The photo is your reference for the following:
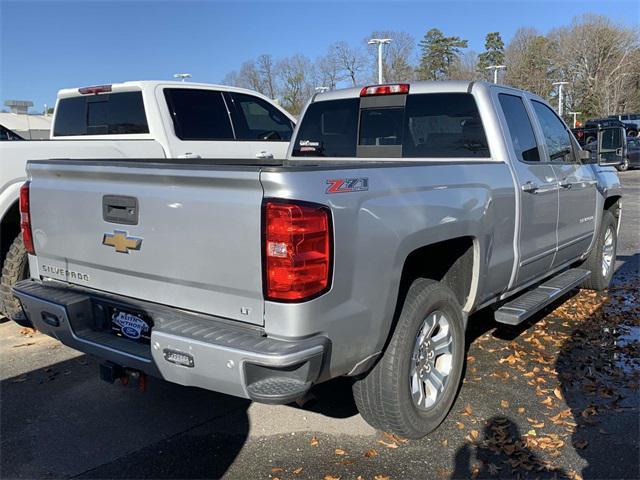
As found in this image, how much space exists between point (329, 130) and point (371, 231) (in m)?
2.49

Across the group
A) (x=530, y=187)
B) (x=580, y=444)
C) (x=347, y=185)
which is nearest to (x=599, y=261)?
(x=530, y=187)

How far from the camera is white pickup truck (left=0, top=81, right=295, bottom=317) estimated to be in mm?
5781

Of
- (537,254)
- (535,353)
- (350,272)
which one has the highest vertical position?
(350,272)

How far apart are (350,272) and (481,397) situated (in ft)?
6.20

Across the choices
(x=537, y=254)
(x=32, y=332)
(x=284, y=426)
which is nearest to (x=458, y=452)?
(x=284, y=426)

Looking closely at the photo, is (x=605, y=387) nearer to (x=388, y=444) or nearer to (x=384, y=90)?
(x=388, y=444)

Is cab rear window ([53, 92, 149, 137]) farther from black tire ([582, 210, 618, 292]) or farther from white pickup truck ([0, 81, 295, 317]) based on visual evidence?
black tire ([582, 210, 618, 292])

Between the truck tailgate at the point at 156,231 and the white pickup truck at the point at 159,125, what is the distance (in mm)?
2061

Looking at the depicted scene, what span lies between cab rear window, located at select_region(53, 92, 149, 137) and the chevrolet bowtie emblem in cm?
380

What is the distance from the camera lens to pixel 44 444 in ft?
11.3

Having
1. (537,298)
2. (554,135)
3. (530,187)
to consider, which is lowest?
(537,298)

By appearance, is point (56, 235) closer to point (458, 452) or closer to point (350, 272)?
point (350, 272)

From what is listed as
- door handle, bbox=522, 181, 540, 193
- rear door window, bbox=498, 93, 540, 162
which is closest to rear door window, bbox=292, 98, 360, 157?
rear door window, bbox=498, 93, 540, 162

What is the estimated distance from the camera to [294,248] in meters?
2.49
